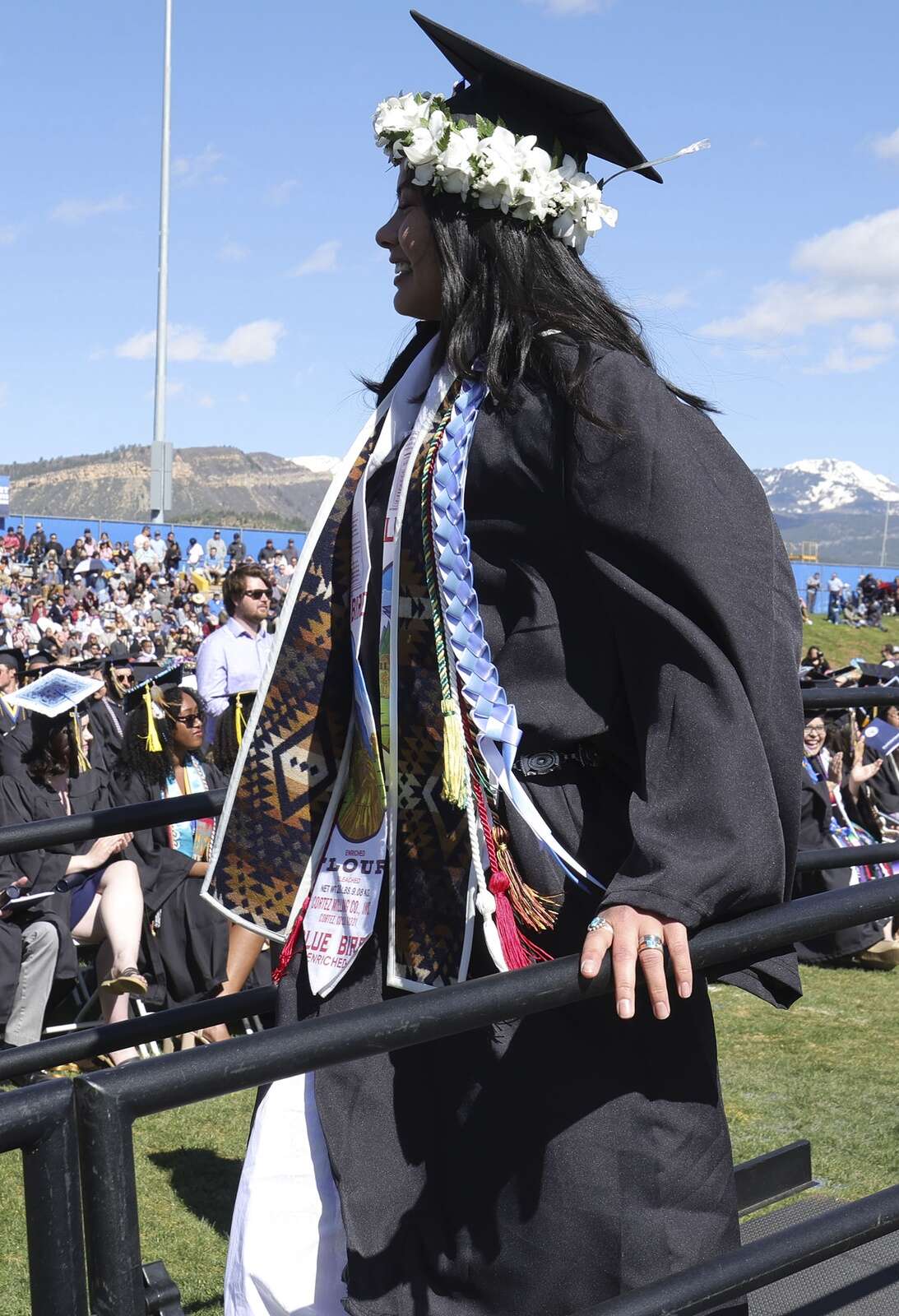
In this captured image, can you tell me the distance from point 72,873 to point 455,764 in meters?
4.90

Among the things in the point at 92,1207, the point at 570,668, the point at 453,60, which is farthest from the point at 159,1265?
the point at 453,60

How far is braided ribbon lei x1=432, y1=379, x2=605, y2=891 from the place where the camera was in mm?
1598

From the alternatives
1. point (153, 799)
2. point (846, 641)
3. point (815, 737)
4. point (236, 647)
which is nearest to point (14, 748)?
point (236, 647)

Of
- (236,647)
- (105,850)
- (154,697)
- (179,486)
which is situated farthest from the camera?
(179,486)

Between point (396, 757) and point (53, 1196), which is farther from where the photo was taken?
point (396, 757)

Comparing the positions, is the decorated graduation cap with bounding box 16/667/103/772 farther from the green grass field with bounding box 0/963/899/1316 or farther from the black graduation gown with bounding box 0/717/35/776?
the green grass field with bounding box 0/963/899/1316

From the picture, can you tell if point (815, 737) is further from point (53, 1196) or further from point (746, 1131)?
point (53, 1196)

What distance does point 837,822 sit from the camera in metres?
7.88

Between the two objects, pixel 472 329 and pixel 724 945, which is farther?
pixel 472 329

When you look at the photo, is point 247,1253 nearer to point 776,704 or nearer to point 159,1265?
point 159,1265

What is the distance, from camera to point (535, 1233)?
160 centimetres

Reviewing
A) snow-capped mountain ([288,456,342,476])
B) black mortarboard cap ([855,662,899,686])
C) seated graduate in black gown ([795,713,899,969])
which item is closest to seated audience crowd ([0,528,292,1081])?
seated graduate in black gown ([795,713,899,969])

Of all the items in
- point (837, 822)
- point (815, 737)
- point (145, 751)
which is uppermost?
point (145, 751)

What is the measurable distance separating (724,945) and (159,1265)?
637 millimetres
